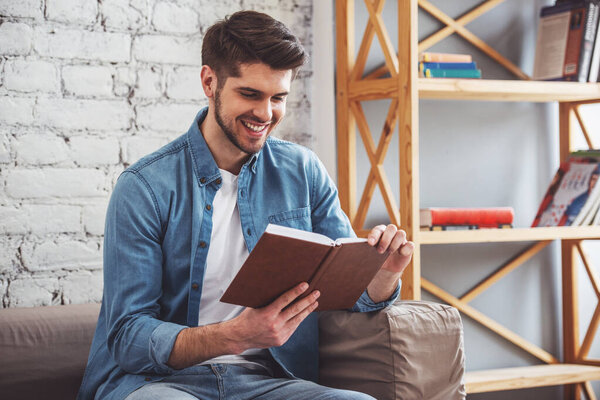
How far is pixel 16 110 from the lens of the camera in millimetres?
2186

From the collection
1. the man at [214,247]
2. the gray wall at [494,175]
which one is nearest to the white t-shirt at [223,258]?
the man at [214,247]

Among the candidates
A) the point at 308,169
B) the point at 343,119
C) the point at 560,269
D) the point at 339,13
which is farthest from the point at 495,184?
the point at 308,169

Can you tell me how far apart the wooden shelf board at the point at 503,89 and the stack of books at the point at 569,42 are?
0.19ft

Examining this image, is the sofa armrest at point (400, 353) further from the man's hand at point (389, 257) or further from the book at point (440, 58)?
the book at point (440, 58)

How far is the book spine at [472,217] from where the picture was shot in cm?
247

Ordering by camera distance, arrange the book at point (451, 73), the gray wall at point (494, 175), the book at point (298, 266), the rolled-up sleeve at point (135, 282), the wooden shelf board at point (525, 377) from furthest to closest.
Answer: the gray wall at point (494, 175)
the wooden shelf board at point (525, 377)
the book at point (451, 73)
the rolled-up sleeve at point (135, 282)
the book at point (298, 266)

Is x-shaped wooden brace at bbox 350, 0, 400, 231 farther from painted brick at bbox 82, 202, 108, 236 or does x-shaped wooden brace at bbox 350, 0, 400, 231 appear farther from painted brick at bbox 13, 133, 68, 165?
painted brick at bbox 13, 133, 68, 165

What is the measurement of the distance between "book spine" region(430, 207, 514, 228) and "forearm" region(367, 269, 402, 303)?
843 millimetres

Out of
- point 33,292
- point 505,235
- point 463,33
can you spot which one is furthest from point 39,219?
point 463,33

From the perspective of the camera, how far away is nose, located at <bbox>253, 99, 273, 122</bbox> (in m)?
1.62

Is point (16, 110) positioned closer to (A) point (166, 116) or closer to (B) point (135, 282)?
(A) point (166, 116)

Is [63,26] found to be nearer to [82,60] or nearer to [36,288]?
[82,60]

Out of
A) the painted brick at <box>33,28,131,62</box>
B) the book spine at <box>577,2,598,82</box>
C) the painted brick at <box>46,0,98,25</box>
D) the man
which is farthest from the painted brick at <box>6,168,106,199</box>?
the book spine at <box>577,2,598,82</box>

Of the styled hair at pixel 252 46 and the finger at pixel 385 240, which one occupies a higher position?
the styled hair at pixel 252 46
